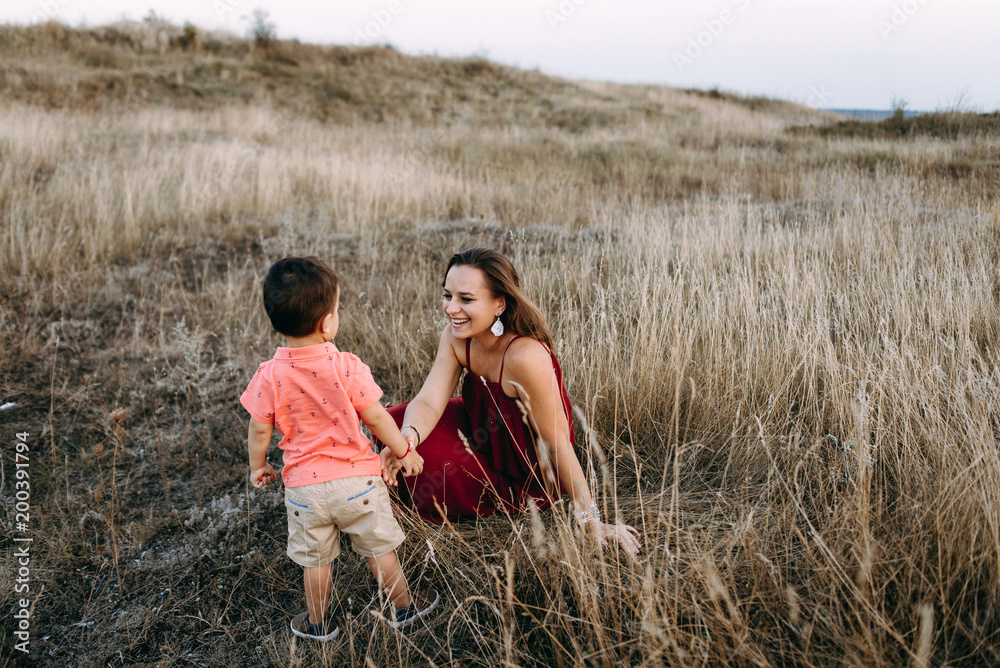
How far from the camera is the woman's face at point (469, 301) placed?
Answer: 210 centimetres

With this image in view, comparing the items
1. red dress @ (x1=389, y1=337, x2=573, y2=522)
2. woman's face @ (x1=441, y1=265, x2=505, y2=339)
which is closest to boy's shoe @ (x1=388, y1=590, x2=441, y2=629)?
red dress @ (x1=389, y1=337, x2=573, y2=522)

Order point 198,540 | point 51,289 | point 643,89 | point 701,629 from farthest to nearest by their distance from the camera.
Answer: point 643,89
point 51,289
point 198,540
point 701,629

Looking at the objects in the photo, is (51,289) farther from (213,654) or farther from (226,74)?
(226,74)

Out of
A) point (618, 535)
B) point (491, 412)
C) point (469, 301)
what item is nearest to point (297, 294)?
point (469, 301)

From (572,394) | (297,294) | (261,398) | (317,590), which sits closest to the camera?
(297,294)

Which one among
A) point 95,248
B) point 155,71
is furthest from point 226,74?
point 95,248

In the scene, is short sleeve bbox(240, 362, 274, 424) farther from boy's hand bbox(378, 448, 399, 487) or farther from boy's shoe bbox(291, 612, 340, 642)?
boy's shoe bbox(291, 612, 340, 642)

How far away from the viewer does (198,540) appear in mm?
2408

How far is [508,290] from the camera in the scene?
2127mm

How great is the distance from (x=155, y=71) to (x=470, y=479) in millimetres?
18831

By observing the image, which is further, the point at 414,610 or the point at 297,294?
the point at 414,610

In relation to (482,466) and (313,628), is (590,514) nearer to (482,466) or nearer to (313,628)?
(482,466)

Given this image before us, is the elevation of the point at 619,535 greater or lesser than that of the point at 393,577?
greater

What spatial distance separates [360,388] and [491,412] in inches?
28.6
